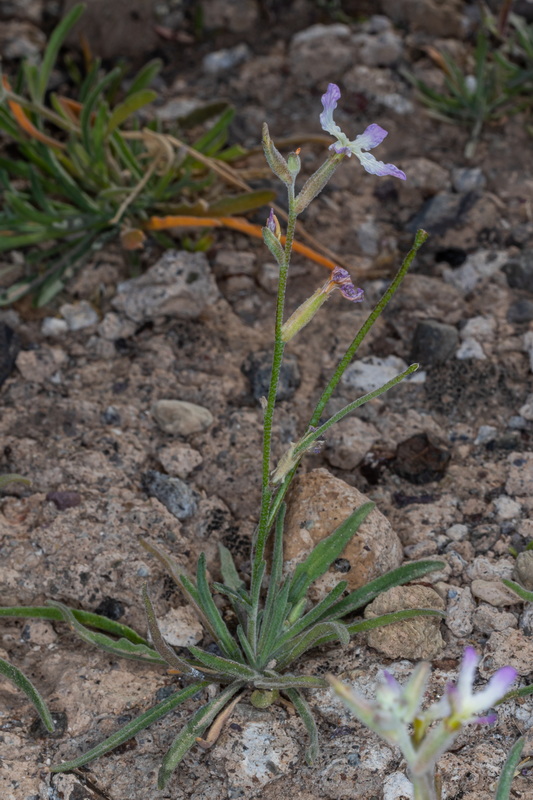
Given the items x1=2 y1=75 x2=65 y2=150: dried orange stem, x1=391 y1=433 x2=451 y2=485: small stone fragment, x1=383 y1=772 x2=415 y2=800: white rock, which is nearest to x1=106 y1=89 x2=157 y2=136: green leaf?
x1=2 y1=75 x2=65 y2=150: dried orange stem

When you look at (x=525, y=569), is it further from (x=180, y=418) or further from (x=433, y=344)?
(x=180, y=418)

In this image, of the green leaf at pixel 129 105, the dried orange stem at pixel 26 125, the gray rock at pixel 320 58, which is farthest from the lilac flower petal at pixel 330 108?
the gray rock at pixel 320 58

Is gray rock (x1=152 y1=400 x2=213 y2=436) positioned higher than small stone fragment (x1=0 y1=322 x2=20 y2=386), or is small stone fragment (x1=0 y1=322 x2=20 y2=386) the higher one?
small stone fragment (x1=0 y1=322 x2=20 y2=386)

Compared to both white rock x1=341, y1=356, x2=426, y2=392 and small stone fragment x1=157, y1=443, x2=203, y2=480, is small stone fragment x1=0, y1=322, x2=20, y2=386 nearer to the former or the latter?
small stone fragment x1=157, y1=443, x2=203, y2=480

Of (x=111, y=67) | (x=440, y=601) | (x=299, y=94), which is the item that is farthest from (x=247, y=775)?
(x=111, y=67)

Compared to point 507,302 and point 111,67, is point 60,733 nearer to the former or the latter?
point 507,302

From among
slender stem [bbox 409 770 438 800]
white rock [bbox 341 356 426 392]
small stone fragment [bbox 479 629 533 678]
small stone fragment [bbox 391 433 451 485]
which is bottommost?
small stone fragment [bbox 391 433 451 485]
